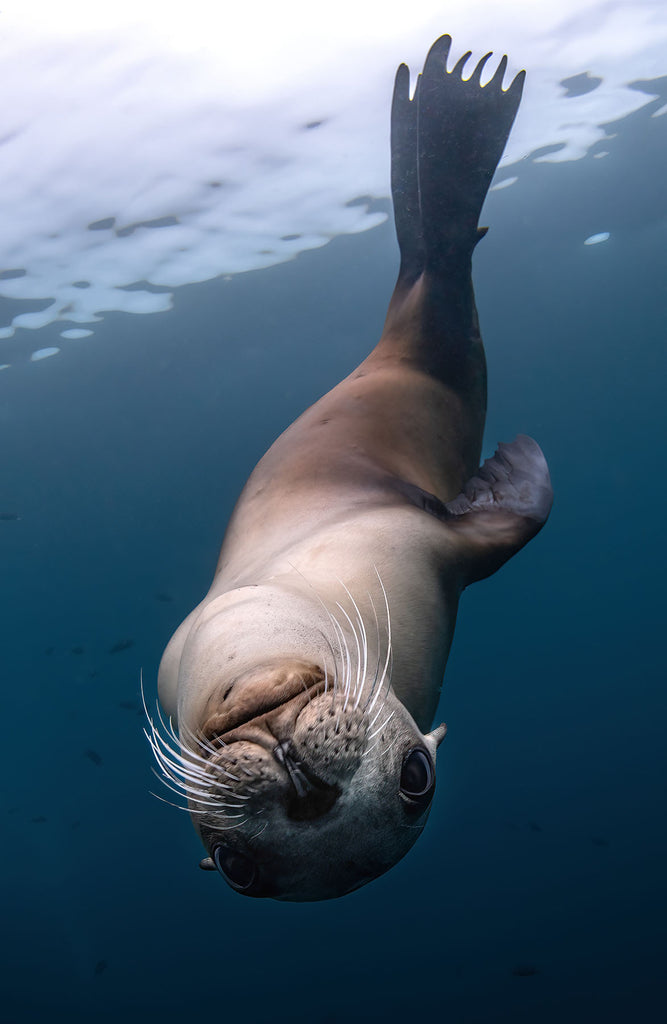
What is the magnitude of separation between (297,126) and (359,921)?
2033 centimetres

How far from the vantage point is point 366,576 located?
2484 mm

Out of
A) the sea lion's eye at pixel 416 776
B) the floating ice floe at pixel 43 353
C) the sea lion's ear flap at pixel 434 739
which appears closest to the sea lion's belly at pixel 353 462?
the sea lion's ear flap at pixel 434 739

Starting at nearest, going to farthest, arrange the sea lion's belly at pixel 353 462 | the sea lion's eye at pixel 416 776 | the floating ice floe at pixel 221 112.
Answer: the sea lion's eye at pixel 416 776 → the sea lion's belly at pixel 353 462 → the floating ice floe at pixel 221 112

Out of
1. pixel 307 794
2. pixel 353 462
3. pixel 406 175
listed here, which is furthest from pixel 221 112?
pixel 307 794

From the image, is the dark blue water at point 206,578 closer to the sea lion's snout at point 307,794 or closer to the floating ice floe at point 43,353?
the floating ice floe at point 43,353

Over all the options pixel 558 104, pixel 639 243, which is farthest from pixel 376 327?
pixel 558 104

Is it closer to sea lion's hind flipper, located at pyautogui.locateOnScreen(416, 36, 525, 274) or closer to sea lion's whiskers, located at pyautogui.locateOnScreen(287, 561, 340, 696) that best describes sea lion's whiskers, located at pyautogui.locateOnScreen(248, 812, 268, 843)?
sea lion's whiskers, located at pyautogui.locateOnScreen(287, 561, 340, 696)

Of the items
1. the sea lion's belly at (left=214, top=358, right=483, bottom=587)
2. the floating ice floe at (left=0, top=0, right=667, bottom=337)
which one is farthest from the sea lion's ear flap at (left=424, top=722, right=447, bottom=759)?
the floating ice floe at (left=0, top=0, right=667, bottom=337)

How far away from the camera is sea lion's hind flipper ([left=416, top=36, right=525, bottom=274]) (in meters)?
4.07

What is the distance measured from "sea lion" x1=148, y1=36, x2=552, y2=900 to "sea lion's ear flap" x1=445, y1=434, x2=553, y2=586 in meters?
0.01

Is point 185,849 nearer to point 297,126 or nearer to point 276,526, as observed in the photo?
point 297,126

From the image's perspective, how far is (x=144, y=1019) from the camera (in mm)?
21062

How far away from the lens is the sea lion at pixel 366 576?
1.50 m

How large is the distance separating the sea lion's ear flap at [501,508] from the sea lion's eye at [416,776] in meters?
1.40
